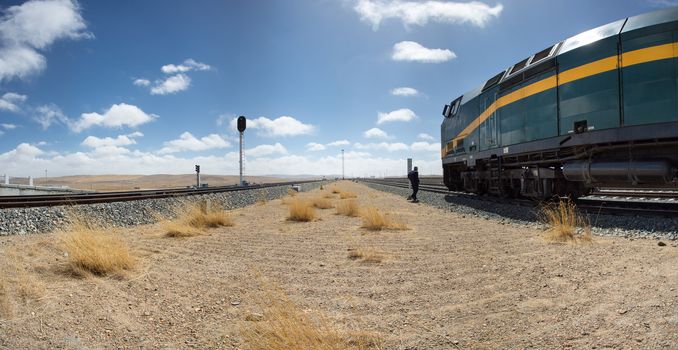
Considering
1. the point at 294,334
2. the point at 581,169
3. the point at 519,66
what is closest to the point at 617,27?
the point at 581,169

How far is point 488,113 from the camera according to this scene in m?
14.5

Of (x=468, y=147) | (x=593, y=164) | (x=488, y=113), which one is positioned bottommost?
(x=593, y=164)

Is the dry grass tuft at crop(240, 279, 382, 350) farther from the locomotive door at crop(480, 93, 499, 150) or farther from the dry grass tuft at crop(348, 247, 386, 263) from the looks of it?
the locomotive door at crop(480, 93, 499, 150)

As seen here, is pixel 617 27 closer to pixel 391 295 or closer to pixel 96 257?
pixel 391 295

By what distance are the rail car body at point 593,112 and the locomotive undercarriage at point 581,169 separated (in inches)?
0.9

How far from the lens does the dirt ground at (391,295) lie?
335cm

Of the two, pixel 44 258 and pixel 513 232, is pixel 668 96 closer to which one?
pixel 513 232

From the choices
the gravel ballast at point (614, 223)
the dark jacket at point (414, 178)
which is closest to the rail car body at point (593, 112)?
the gravel ballast at point (614, 223)

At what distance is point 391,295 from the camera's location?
450 centimetres

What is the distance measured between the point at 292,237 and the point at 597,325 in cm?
657

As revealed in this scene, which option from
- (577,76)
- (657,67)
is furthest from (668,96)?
(577,76)

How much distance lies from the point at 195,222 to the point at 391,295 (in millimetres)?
7351

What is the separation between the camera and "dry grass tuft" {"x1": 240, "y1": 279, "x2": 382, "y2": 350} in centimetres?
302

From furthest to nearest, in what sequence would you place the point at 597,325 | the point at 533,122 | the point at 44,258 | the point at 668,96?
the point at 533,122 < the point at 668,96 < the point at 44,258 < the point at 597,325
